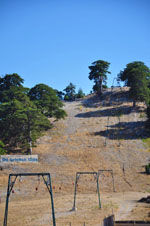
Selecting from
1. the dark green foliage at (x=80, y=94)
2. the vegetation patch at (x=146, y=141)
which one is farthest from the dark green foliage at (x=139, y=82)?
the dark green foliage at (x=80, y=94)

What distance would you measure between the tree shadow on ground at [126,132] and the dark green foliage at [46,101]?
44.3ft

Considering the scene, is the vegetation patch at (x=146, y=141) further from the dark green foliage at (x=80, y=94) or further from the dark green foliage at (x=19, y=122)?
the dark green foliage at (x=80, y=94)

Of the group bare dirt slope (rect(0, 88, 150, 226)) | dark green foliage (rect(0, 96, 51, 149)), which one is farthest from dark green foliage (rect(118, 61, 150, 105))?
dark green foliage (rect(0, 96, 51, 149))

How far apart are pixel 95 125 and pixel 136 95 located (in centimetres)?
1760

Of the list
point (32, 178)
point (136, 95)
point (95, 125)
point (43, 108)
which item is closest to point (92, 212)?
point (32, 178)

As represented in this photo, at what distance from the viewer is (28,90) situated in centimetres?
6256

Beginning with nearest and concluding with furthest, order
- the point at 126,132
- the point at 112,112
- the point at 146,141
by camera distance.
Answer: the point at 146,141 → the point at 126,132 → the point at 112,112

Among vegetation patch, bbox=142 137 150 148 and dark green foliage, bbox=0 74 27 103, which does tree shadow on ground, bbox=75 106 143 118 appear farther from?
dark green foliage, bbox=0 74 27 103

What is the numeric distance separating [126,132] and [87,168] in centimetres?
2269

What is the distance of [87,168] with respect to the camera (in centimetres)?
4078

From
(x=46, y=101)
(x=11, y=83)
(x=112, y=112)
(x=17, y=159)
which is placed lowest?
(x=17, y=159)

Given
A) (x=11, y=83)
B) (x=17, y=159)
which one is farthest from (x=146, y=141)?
(x=11, y=83)

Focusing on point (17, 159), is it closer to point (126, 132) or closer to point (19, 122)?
point (19, 122)

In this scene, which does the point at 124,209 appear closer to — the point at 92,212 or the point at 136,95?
the point at 92,212
